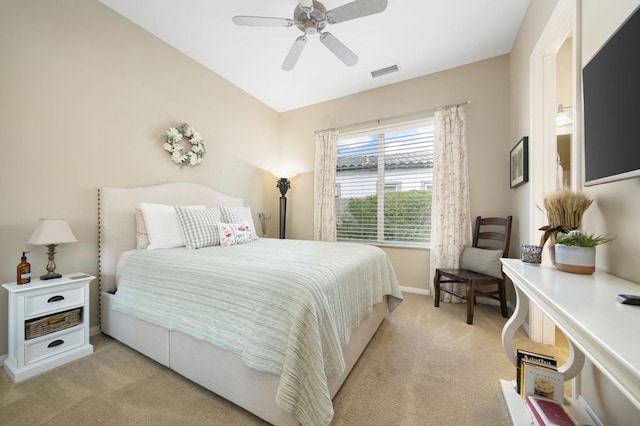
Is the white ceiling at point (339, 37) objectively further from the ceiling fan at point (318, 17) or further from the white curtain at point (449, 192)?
the white curtain at point (449, 192)

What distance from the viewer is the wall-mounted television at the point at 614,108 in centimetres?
81

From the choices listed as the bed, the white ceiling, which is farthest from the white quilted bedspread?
the white ceiling

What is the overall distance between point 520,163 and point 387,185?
159cm

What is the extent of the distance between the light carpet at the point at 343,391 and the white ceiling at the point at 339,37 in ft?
9.78

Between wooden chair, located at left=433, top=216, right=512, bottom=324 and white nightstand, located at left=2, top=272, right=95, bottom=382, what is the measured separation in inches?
129

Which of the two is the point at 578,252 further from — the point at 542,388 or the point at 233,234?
the point at 233,234

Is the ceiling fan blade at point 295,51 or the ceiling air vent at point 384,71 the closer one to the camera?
the ceiling fan blade at point 295,51

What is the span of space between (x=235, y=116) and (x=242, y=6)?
156 cm

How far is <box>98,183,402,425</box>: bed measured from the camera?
43.4 inches

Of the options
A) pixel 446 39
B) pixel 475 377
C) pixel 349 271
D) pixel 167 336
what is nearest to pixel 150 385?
pixel 167 336

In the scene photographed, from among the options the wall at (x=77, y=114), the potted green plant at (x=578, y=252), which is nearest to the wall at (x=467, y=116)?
the wall at (x=77, y=114)

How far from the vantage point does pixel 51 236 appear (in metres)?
1.71

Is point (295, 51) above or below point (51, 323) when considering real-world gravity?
above

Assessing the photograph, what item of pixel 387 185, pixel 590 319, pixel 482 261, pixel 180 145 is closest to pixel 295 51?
pixel 180 145
